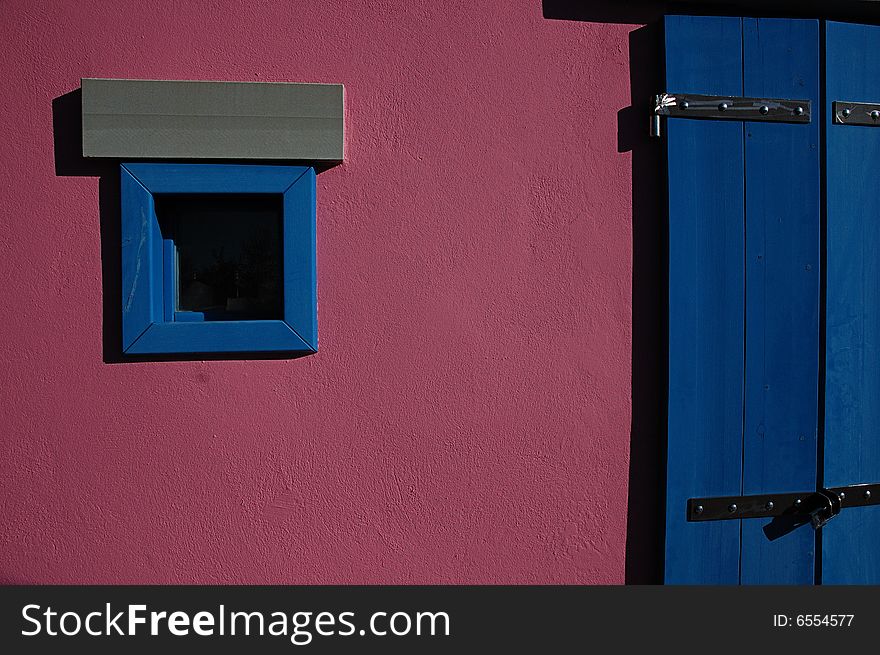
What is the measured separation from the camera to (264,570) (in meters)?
1.82

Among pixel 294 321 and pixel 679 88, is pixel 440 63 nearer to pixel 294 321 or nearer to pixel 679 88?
pixel 679 88

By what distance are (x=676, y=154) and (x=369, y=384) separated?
1241mm

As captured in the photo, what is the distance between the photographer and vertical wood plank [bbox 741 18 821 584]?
186 cm

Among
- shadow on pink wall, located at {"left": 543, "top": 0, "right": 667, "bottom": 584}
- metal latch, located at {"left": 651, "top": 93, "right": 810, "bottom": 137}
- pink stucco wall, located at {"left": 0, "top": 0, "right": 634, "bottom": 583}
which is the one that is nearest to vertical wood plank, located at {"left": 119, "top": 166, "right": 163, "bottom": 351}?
pink stucco wall, located at {"left": 0, "top": 0, "right": 634, "bottom": 583}

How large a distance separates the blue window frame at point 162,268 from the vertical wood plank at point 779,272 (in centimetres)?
144

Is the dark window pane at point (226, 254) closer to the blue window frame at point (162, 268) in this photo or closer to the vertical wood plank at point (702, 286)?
the blue window frame at point (162, 268)

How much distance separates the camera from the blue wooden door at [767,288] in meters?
1.85

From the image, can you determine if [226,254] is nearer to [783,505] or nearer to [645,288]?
[645,288]

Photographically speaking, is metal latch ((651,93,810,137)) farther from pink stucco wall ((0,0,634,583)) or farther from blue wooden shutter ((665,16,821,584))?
pink stucco wall ((0,0,634,583))

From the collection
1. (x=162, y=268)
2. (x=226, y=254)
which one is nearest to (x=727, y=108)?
(x=226, y=254)

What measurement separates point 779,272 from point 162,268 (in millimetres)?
2003

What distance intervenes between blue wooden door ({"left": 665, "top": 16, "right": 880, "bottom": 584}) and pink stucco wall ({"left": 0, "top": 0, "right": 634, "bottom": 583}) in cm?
20

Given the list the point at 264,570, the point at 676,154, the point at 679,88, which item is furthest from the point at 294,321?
the point at 679,88

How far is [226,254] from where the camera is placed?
1851 millimetres
